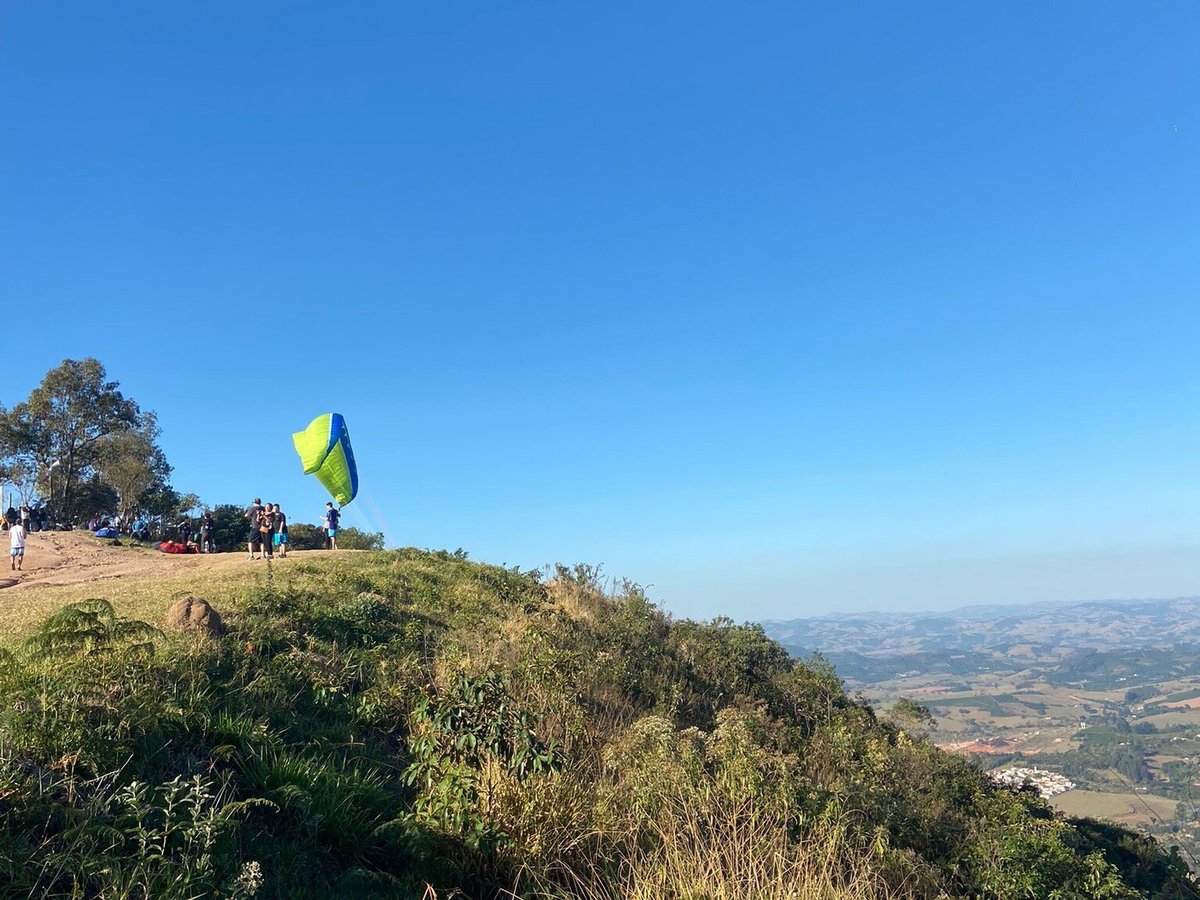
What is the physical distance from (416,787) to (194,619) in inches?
145

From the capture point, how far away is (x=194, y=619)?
812 centimetres

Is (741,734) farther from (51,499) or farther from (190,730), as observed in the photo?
(51,499)

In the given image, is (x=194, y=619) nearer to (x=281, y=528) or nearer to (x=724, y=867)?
(x=724, y=867)

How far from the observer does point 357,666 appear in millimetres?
8648

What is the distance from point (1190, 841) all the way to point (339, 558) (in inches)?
884

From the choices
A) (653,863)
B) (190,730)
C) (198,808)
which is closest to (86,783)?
(198,808)

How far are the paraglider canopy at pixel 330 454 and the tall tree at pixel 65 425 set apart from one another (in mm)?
24517

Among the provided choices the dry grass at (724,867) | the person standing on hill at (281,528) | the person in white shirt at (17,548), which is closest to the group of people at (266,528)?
the person standing on hill at (281,528)

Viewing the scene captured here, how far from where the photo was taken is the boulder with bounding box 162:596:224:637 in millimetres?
7980

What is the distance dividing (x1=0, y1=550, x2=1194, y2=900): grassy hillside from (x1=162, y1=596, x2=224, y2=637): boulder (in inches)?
9.3

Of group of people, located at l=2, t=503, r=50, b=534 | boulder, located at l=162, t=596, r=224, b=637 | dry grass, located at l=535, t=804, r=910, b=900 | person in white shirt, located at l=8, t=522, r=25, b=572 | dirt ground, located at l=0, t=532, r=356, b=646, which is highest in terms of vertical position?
group of people, located at l=2, t=503, r=50, b=534

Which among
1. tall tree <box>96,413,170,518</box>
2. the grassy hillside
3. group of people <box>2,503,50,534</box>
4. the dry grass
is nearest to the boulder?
the grassy hillside

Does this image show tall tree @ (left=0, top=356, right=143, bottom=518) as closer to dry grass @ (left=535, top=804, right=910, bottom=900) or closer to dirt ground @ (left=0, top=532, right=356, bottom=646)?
dirt ground @ (left=0, top=532, right=356, bottom=646)

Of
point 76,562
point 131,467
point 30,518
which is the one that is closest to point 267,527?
point 76,562
